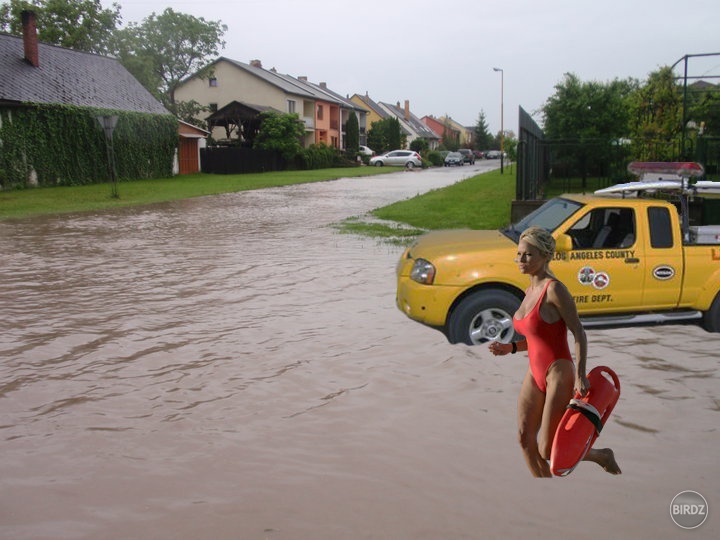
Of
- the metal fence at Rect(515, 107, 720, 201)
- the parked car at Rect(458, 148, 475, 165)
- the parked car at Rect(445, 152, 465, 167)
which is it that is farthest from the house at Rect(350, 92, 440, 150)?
the metal fence at Rect(515, 107, 720, 201)

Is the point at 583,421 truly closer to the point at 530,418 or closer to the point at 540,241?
the point at 530,418

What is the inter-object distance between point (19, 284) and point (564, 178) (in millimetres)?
19395

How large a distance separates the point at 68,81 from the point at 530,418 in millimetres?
38220

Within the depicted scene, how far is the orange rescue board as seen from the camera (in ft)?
11.6

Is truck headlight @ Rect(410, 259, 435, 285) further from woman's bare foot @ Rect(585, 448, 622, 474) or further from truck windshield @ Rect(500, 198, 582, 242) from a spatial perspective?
woman's bare foot @ Rect(585, 448, 622, 474)

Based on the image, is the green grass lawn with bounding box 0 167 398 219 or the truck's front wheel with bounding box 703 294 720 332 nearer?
the truck's front wheel with bounding box 703 294 720 332

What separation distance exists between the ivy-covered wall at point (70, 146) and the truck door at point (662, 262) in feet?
95.6

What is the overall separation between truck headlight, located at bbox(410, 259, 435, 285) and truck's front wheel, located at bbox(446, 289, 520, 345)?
369mm

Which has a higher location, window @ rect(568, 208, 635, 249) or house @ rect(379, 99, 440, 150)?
house @ rect(379, 99, 440, 150)

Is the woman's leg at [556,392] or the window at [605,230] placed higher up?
the window at [605,230]

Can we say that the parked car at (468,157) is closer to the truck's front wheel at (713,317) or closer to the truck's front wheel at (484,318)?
the truck's front wheel at (713,317)

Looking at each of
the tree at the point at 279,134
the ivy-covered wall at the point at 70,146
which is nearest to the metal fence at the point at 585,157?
the ivy-covered wall at the point at 70,146

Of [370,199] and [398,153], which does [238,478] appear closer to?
[370,199]

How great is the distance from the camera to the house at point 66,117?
31.8m
